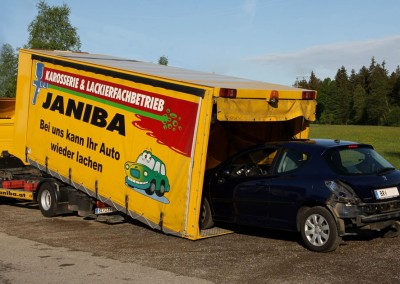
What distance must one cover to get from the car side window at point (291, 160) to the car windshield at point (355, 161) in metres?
0.37

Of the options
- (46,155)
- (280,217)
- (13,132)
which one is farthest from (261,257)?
(13,132)

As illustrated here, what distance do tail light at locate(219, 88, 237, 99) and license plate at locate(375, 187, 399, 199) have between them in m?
2.43

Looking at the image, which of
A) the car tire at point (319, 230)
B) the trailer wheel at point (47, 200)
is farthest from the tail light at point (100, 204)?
the car tire at point (319, 230)

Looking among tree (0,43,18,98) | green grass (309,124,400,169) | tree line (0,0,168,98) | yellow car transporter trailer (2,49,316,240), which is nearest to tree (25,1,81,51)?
tree line (0,0,168,98)

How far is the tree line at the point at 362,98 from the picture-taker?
122312 mm

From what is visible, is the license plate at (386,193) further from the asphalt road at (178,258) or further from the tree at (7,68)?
the tree at (7,68)

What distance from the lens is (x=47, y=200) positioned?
465 inches

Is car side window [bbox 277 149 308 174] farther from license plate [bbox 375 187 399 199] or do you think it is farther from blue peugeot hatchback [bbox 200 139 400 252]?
license plate [bbox 375 187 399 199]

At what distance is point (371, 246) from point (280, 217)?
1.36 metres

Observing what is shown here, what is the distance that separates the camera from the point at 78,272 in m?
7.46

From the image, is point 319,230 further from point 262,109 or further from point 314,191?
point 262,109

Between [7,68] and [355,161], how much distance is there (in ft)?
248

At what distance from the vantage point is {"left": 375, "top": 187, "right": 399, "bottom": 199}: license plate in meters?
8.42

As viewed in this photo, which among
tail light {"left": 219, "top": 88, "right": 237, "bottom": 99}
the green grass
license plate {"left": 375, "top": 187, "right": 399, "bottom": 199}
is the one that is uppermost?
tail light {"left": 219, "top": 88, "right": 237, "bottom": 99}
